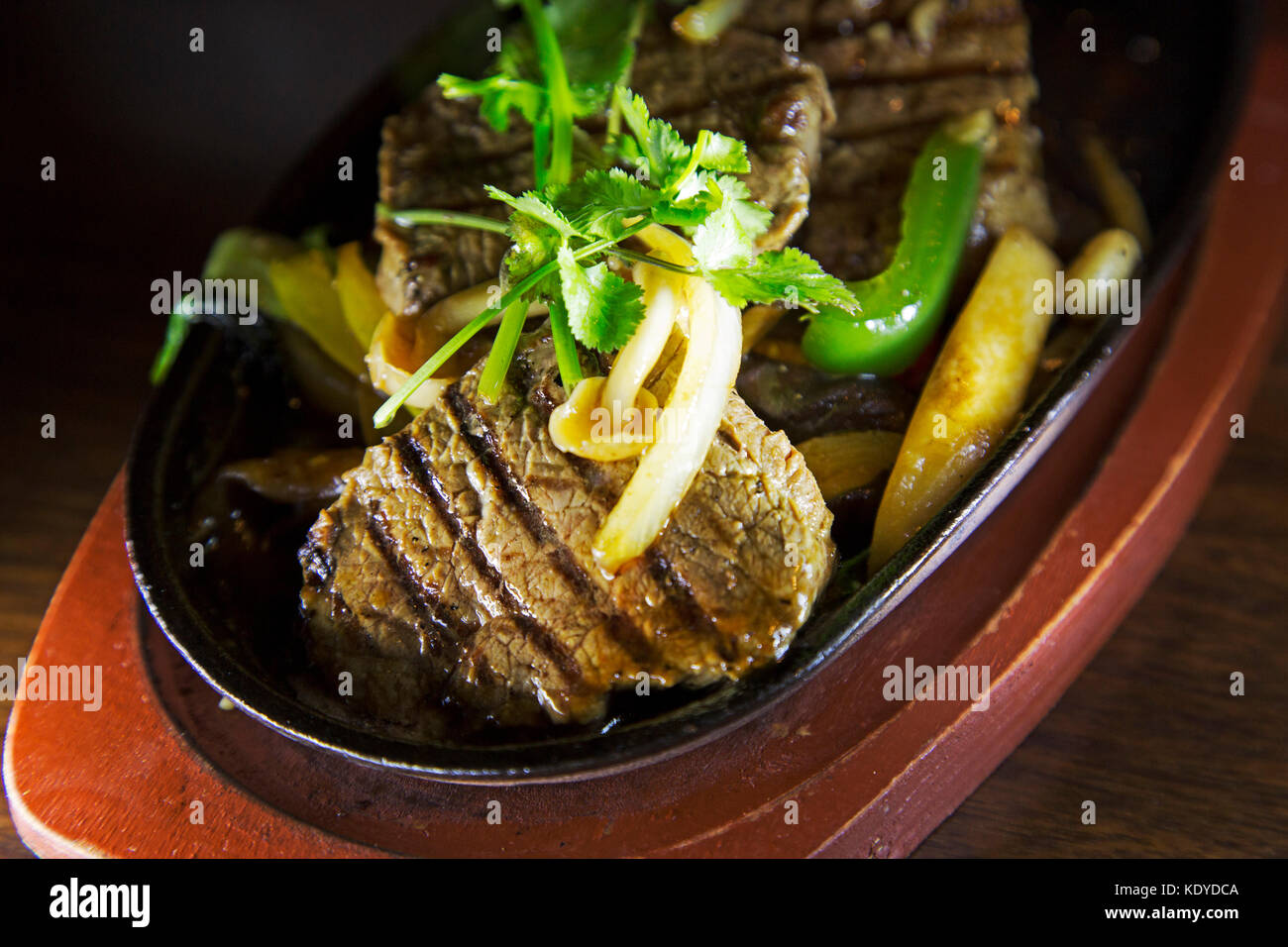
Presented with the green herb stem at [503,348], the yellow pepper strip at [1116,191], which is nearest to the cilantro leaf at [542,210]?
the green herb stem at [503,348]

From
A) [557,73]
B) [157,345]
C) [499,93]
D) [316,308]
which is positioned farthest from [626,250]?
[157,345]

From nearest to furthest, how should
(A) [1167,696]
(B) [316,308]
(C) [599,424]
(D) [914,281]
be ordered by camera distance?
(C) [599,424] < (D) [914,281] < (A) [1167,696] < (B) [316,308]

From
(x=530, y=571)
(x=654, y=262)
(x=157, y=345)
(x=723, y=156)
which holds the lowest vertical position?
(x=530, y=571)

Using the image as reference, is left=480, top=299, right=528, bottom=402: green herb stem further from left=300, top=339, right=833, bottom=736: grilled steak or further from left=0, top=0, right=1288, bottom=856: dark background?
left=0, top=0, right=1288, bottom=856: dark background

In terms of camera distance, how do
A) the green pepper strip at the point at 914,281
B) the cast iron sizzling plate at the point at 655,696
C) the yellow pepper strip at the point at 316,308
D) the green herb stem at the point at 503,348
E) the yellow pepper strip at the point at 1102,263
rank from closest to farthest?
the cast iron sizzling plate at the point at 655,696 → the green herb stem at the point at 503,348 → the green pepper strip at the point at 914,281 → the yellow pepper strip at the point at 1102,263 → the yellow pepper strip at the point at 316,308

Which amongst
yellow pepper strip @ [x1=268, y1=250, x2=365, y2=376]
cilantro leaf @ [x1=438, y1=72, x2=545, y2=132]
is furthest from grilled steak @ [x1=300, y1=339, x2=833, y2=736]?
cilantro leaf @ [x1=438, y1=72, x2=545, y2=132]

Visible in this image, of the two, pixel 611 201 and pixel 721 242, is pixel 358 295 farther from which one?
pixel 721 242

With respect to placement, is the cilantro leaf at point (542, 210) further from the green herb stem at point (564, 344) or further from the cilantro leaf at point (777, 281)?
the cilantro leaf at point (777, 281)
